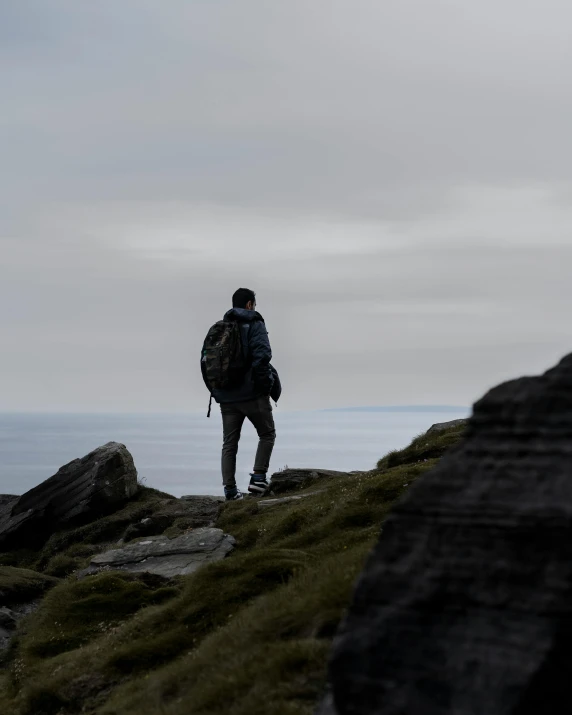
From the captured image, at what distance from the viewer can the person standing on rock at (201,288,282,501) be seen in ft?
92.9

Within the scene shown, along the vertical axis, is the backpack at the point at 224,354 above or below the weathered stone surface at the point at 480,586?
above

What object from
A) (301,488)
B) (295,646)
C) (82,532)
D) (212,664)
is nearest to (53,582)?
(82,532)

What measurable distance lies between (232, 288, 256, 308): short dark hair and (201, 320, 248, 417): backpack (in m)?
0.75

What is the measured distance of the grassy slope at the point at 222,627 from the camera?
10.8 meters

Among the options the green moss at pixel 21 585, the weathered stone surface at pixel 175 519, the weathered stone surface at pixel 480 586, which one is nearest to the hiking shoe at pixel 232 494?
the weathered stone surface at pixel 175 519

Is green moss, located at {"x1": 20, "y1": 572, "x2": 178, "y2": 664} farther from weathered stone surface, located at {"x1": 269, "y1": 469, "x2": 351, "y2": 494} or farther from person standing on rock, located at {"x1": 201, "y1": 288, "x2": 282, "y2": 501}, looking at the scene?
weathered stone surface, located at {"x1": 269, "y1": 469, "x2": 351, "y2": 494}

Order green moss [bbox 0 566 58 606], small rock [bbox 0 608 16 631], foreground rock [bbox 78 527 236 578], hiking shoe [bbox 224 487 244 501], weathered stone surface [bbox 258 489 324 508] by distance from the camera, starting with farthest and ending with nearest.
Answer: hiking shoe [bbox 224 487 244 501] < weathered stone surface [bbox 258 489 324 508] < green moss [bbox 0 566 58 606] < foreground rock [bbox 78 527 236 578] < small rock [bbox 0 608 16 631]

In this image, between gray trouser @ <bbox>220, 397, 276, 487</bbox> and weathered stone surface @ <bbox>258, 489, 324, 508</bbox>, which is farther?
gray trouser @ <bbox>220, 397, 276, 487</bbox>

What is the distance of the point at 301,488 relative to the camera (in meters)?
30.5

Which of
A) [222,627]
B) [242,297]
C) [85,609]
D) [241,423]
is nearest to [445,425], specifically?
[241,423]

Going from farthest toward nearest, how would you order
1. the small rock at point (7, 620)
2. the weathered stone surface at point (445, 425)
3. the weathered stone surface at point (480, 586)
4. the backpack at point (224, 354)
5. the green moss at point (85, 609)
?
the weathered stone surface at point (445, 425) < the backpack at point (224, 354) < the small rock at point (7, 620) < the green moss at point (85, 609) < the weathered stone surface at point (480, 586)

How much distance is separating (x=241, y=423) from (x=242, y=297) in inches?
164

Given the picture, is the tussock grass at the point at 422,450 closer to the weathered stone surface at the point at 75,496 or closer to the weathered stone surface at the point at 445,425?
the weathered stone surface at the point at 445,425

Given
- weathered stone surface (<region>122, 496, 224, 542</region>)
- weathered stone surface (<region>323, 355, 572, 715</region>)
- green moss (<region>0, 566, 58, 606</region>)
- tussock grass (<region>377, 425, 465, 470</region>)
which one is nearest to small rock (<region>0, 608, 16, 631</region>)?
green moss (<region>0, 566, 58, 606</region>)
